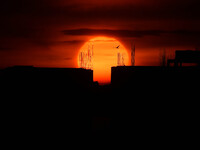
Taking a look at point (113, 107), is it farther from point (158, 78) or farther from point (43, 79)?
point (43, 79)

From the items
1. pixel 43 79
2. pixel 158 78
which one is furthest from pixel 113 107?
pixel 43 79

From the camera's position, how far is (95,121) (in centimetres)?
1961

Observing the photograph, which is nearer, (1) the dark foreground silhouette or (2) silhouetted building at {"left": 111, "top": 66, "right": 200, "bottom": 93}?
(1) the dark foreground silhouette

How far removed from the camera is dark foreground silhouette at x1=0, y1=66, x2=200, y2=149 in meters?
11.8

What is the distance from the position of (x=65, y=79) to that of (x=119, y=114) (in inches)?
141

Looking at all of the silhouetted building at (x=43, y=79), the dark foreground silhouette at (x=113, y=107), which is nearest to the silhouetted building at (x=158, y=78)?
the dark foreground silhouette at (x=113, y=107)

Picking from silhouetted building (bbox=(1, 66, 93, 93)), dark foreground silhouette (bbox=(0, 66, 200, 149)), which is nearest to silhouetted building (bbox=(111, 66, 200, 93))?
dark foreground silhouette (bbox=(0, 66, 200, 149))

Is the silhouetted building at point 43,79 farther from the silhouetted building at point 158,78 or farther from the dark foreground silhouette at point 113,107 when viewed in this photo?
the silhouetted building at point 158,78

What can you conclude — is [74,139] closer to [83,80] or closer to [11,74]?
[83,80]

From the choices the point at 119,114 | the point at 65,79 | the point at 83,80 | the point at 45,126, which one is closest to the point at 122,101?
the point at 119,114

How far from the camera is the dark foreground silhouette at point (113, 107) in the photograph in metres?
11.8

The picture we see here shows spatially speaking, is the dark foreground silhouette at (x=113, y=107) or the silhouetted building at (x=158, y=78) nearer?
the dark foreground silhouette at (x=113, y=107)

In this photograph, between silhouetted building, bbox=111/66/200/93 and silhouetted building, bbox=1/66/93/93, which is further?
silhouetted building, bbox=111/66/200/93

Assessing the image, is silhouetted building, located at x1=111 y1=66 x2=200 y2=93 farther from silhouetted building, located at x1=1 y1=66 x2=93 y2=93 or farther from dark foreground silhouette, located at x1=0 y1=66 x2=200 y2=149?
silhouetted building, located at x1=1 y1=66 x2=93 y2=93
